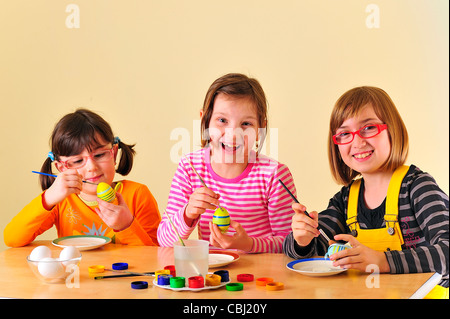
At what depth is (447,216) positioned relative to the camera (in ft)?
4.58

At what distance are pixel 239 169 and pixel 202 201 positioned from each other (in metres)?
0.35

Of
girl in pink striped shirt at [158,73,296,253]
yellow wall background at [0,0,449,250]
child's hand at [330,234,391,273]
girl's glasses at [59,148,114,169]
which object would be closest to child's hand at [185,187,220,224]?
girl in pink striped shirt at [158,73,296,253]

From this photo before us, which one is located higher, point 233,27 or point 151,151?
point 233,27

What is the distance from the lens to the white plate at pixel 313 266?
1.23m

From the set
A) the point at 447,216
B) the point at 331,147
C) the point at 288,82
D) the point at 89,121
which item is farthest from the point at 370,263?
the point at 288,82

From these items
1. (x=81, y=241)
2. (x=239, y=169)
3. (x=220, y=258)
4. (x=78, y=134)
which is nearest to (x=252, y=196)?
(x=239, y=169)

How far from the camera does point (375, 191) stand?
5.36 ft

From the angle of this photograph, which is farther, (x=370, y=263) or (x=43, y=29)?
(x=43, y=29)

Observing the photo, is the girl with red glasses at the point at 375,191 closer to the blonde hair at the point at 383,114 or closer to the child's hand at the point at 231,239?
the blonde hair at the point at 383,114

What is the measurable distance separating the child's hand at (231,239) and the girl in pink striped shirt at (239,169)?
23 centimetres

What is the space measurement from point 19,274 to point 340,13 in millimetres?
2165

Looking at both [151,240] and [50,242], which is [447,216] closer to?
[151,240]

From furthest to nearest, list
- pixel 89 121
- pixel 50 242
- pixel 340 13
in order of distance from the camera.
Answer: pixel 340 13 → pixel 89 121 → pixel 50 242

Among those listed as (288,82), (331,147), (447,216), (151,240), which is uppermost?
(288,82)
